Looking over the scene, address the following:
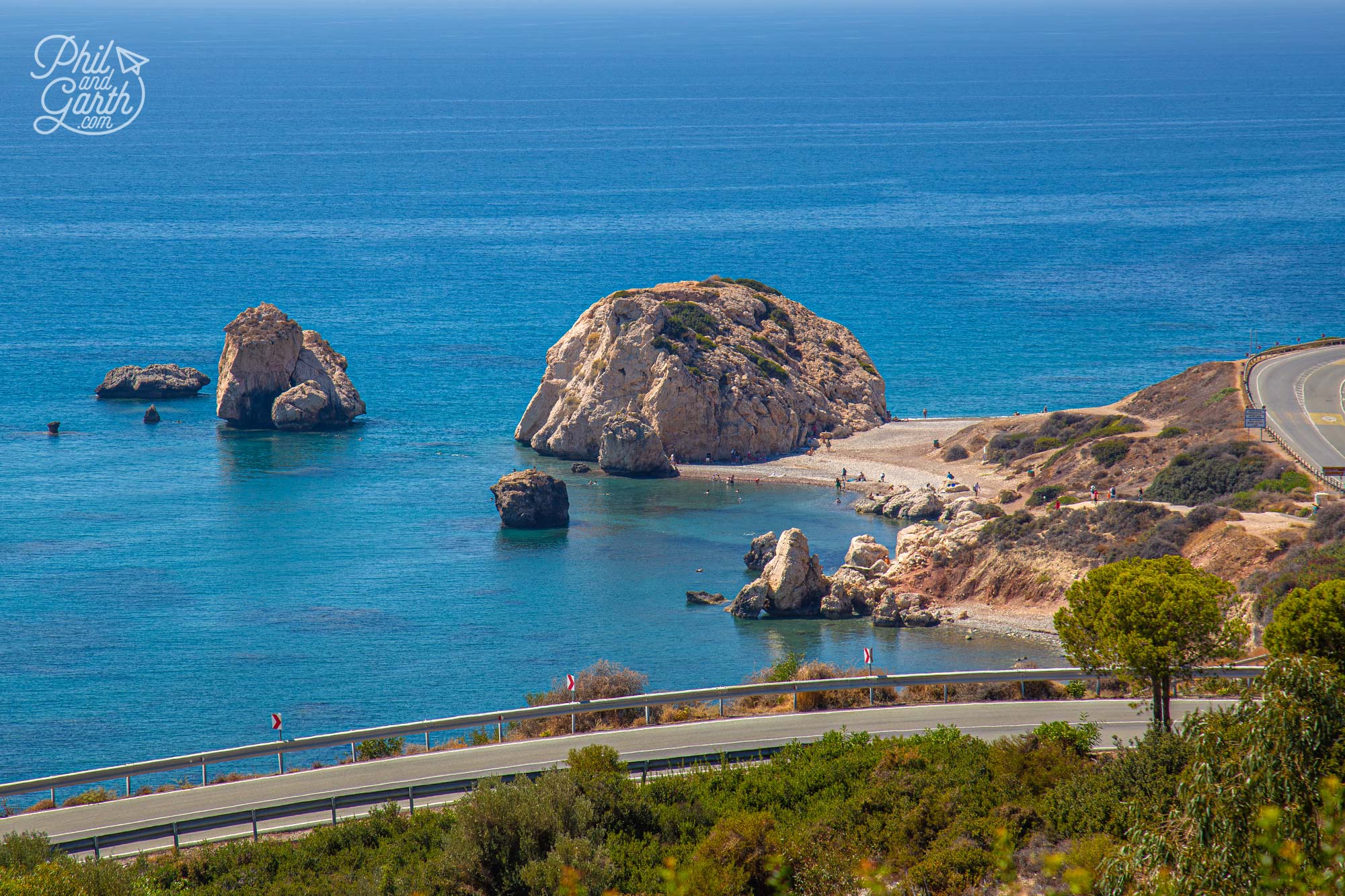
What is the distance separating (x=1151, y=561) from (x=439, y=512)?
168 ft

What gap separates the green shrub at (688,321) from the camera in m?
91.2

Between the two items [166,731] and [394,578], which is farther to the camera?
[394,578]

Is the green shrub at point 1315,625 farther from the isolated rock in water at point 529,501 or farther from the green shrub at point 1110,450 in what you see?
the isolated rock in water at point 529,501

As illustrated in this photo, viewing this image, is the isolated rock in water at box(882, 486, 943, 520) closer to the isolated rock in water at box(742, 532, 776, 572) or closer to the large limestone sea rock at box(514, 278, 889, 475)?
the isolated rock in water at box(742, 532, 776, 572)

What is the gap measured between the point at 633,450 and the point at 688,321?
1264 centimetres

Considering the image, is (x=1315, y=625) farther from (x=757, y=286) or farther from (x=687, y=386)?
(x=757, y=286)

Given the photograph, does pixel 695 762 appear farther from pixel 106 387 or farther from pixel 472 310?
pixel 472 310

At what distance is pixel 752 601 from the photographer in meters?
59.4

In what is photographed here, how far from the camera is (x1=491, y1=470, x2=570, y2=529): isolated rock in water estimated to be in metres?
72.5

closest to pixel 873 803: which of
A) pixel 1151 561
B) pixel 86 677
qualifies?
pixel 1151 561

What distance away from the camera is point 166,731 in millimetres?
46312

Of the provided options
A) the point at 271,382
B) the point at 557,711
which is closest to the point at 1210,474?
the point at 557,711

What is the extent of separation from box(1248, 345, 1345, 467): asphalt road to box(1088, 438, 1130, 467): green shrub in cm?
690

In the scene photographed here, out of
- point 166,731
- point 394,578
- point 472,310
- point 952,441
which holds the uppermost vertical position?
point 472,310
